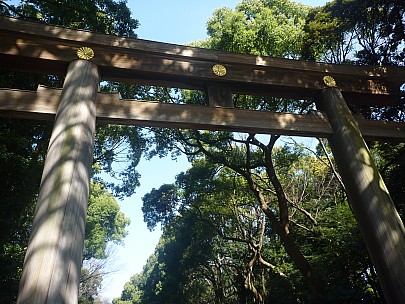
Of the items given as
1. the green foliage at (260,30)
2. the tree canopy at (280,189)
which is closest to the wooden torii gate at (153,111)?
the tree canopy at (280,189)

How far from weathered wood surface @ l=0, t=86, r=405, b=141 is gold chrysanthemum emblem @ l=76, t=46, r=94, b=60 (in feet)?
2.07

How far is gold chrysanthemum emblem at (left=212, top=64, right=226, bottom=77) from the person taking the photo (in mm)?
4453

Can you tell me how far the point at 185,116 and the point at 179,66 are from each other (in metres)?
0.98

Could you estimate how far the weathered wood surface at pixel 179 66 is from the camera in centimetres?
392

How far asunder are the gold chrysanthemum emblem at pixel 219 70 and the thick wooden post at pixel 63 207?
5.95ft

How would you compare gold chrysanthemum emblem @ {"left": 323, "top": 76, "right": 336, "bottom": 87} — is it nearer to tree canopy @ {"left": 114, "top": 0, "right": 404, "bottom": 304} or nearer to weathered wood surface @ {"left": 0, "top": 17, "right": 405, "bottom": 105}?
weathered wood surface @ {"left": 0, "top": 17, "right": 405, "bottom": 105}

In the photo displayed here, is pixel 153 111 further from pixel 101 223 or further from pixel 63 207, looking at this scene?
pixel 101 223

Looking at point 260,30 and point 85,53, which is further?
point 260,30

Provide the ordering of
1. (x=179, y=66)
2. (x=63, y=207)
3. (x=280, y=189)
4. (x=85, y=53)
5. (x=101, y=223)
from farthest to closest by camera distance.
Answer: (x=101, y=223)
(x=280, y=189)
(x=179, y=66)
(x=85, y=53)
(x=63, y=207)

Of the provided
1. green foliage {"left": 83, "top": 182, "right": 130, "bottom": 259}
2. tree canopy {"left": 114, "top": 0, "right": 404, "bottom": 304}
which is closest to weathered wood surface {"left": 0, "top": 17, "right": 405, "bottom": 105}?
tree canopy {"left": 114, "top": 0, "right": 404, "bottom": 304}

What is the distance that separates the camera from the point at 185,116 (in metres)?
3.86

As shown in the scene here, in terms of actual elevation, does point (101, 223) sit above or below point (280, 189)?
above

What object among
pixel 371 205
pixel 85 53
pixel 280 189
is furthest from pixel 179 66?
pixel 280 189

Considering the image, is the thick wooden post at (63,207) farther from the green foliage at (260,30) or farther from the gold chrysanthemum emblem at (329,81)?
the green foliage at (260,30)
